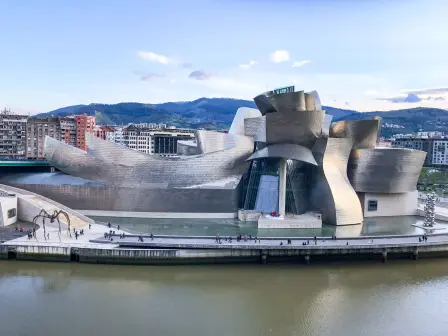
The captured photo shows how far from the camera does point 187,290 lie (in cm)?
1722

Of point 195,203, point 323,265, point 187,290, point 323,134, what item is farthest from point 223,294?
point 323,134

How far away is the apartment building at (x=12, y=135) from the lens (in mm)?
72188

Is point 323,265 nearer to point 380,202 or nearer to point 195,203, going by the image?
point 195,203

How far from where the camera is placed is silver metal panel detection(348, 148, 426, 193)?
100 ft

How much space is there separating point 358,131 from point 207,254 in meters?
15.5

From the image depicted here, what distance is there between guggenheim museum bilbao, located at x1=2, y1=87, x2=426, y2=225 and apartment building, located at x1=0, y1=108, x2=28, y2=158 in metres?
45.5

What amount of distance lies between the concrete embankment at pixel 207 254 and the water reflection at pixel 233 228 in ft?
10.8

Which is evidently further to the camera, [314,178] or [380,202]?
[380,202]

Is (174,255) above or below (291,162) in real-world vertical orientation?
below

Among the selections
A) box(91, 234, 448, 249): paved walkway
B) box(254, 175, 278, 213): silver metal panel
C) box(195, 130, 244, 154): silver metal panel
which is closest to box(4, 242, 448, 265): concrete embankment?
box(91, 234, 448, 249): paved walkway

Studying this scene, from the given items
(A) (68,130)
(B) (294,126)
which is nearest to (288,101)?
(B) (294,126)

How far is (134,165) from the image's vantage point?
29859mm

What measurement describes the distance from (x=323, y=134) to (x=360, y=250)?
9.42m

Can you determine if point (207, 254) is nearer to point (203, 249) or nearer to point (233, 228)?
point (203, 249)
